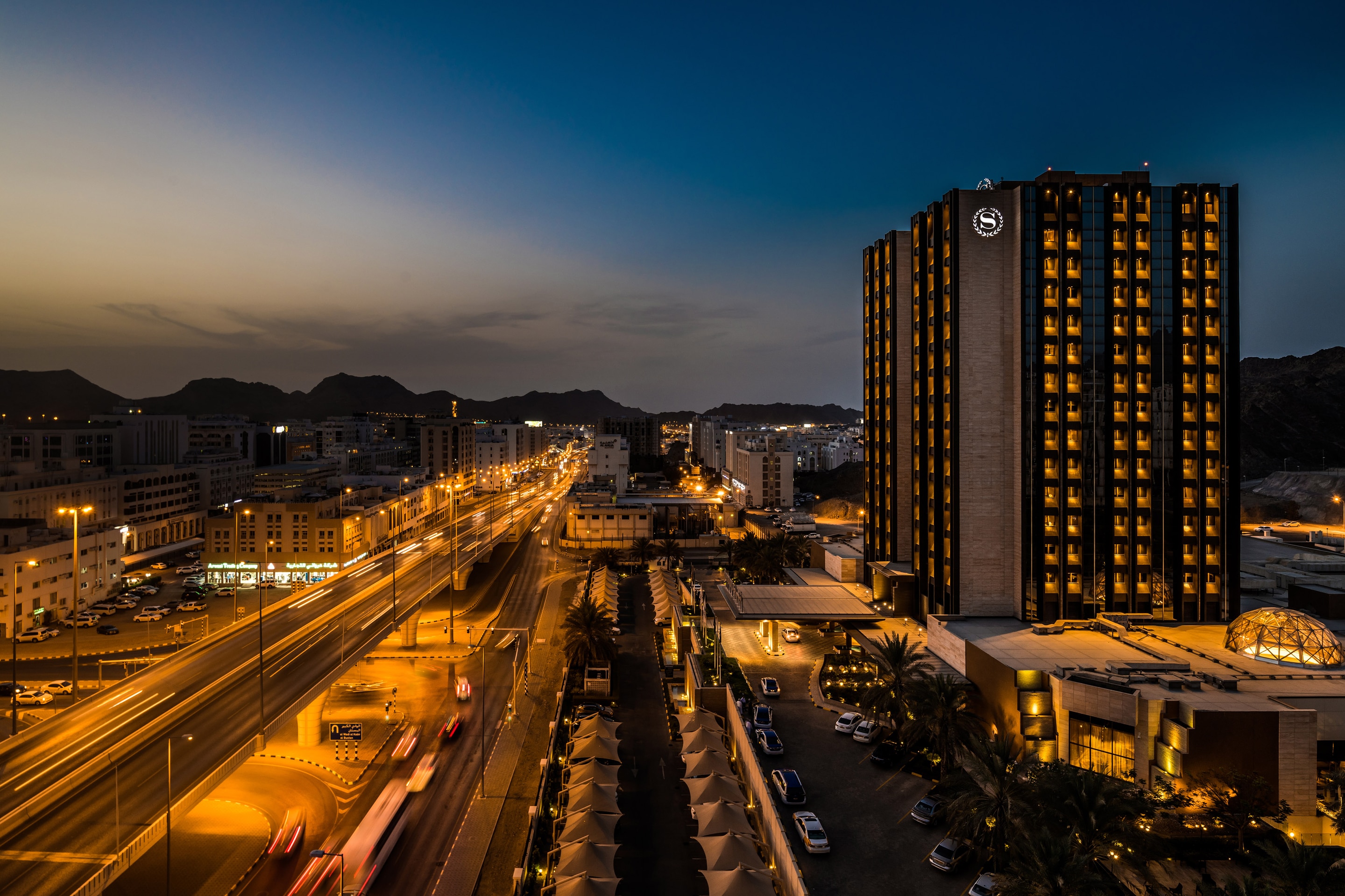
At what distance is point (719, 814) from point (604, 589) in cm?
4398

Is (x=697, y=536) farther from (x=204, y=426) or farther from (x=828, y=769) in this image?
(x=204, y=426)

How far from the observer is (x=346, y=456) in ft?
654

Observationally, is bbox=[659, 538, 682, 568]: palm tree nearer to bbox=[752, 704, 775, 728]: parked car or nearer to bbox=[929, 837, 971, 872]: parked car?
bbox=[752, 704, 775, 728]: parked car

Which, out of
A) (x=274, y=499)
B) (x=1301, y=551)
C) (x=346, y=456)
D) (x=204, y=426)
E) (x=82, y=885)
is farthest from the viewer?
(x=346, y=456)

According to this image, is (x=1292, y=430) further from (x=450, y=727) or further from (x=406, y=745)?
(x=406, y=745)

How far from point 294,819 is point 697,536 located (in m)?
82.3

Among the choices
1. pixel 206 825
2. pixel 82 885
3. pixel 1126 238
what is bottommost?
pixel 206 825

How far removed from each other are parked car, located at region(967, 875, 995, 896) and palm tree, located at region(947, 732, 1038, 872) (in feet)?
3.55

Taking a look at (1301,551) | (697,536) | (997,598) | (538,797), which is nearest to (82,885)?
(538,797)

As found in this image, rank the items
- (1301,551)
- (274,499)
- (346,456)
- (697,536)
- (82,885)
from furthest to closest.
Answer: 1. (346,456)
2. (697,536)
3. (274,499)
4. (1301,551)
5. (82,885)

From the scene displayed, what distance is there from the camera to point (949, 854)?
30.4 metres

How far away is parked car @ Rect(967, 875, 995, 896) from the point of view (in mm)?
27828

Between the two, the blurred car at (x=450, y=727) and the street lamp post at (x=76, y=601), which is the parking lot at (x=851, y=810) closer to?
the blurred car at (x=450, y=727)

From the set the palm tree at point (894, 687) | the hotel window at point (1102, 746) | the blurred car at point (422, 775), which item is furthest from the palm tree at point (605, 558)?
the hotel window at point (1102, 746)
